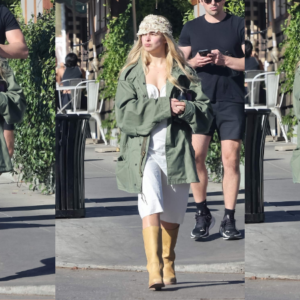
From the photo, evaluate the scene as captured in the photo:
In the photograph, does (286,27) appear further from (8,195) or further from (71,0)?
(8,195)

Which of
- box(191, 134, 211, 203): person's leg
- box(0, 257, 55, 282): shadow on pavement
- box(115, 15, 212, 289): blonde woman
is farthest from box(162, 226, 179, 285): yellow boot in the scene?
box(0, 257, 55, 282): shadow on pavement

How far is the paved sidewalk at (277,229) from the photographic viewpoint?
4328 millimetres

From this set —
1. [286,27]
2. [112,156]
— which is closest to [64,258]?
[112,156]

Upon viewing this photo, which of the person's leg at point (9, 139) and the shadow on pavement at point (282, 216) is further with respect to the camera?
the shadow on pavement at point (282, 216)

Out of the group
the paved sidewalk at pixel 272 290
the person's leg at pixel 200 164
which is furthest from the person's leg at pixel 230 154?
the paved sidewalk at pixel 272 290

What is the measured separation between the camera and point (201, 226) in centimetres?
416

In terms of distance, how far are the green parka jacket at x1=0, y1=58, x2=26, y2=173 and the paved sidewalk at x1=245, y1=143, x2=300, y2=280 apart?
142 cm

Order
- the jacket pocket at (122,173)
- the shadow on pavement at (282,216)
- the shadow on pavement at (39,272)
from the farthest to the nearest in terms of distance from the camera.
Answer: the shadow on pavement at (39,272), the shadow on pavement at (282,216), the jacket pocket at (122,173)

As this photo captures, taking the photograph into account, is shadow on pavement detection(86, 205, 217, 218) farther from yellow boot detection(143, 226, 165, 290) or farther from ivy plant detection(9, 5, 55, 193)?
ivy plant detection(9, 5, 55, 193)

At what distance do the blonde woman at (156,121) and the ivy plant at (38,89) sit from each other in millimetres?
490

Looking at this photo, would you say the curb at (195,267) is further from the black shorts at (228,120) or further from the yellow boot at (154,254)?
the black shorts at (228,120)

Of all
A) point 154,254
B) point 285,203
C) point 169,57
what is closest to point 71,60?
point 169,57

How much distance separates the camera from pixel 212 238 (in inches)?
165

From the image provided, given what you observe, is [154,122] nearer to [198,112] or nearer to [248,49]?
[198,112]
